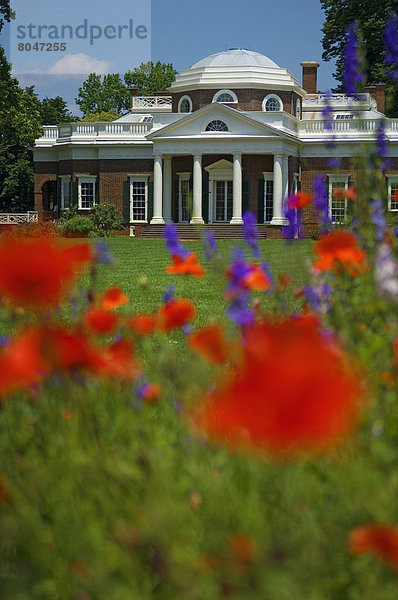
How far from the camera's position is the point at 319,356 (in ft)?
4.12

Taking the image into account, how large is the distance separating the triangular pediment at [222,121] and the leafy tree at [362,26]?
41.3 ft

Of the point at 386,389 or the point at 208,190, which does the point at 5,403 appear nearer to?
the point at 386,389

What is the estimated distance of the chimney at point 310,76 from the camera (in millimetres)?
47656

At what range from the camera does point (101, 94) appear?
81.2 metres

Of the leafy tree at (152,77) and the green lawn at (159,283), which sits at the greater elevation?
the leafy tree at (152,77)

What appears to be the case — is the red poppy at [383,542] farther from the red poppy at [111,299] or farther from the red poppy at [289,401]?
the red poppy at [111,299]

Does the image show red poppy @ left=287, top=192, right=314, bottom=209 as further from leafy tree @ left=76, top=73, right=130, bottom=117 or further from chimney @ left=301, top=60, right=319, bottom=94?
leafy tree @ left=76, top=73, right=130, bottom=117

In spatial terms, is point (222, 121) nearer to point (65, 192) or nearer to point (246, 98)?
point (246, 98)

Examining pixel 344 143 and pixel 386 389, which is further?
pixel 344 143

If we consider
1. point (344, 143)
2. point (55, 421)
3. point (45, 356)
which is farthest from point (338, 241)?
point (344, 143)

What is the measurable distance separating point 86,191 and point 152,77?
1694 inches

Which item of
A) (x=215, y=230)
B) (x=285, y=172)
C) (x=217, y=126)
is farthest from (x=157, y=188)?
(x=285, y=172)

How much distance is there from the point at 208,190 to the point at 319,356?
37.6 m

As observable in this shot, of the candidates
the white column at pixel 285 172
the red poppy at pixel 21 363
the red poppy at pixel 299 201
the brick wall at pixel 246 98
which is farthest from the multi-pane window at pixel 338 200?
the brick wall at pixel 246 98
